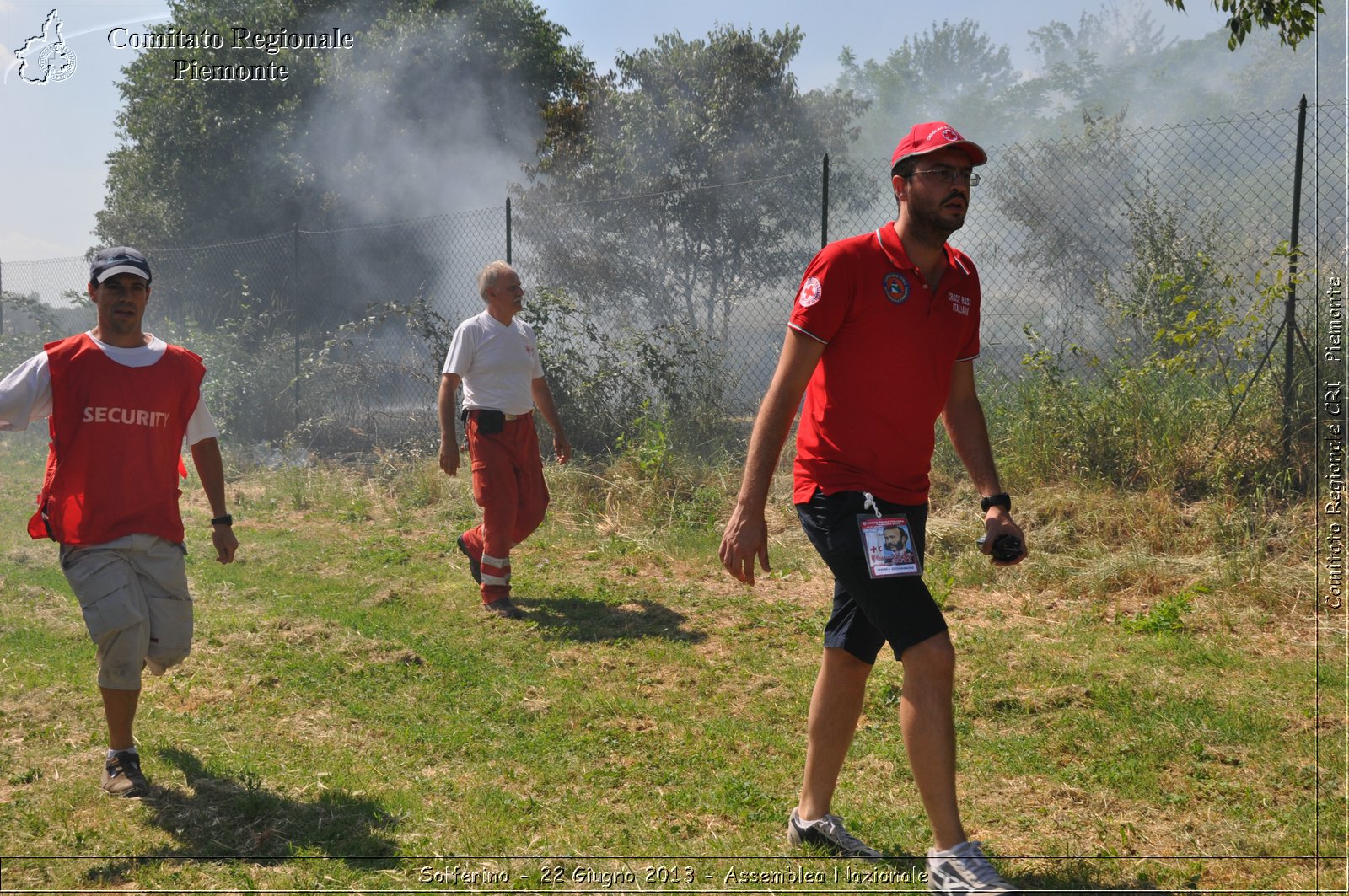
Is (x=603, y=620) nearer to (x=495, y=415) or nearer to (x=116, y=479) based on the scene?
(x=495, y=415)

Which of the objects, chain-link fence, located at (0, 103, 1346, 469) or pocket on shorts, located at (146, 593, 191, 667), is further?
chain-link fence, located at (0, 103, 1346, 469)

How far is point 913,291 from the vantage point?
2.99 m

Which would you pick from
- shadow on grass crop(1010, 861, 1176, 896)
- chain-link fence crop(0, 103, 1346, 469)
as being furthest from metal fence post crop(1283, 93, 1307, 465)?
shadow on grass crop(1010, 861, 1176, 896)

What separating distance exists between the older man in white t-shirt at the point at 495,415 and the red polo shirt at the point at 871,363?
3419 millimetres

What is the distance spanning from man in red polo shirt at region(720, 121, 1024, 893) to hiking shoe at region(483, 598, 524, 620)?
3.20m

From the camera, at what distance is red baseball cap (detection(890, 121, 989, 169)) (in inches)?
114

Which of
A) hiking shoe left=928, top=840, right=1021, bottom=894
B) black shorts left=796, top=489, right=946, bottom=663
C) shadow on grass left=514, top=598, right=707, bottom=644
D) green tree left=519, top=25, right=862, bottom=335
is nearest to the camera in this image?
hiking shoe left=928, top=840, right=1021, bottom=894

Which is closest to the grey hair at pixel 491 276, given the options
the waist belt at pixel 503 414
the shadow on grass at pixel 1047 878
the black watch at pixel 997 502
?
the waist belt at pixel 503 414

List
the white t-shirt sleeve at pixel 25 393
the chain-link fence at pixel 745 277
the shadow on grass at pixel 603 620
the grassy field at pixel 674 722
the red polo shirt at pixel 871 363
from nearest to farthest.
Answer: the red polo shirt at pixel 871 363, the grassy field at pixel 674 722, the white t-shirt sleeve at pixel 25 393, the shadow on grass at pixel 603 620, the chain-link fence at pixel 745 277

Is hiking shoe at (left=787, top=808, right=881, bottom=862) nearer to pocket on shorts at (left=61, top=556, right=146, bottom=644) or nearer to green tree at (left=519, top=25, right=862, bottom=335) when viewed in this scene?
pocket on shorts at (left=61, top=556, right=146, bottom=644)

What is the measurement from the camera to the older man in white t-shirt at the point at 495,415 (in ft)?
20.2

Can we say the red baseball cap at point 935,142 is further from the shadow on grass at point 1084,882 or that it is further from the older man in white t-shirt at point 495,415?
the older man in white t-shirt at point 495,415

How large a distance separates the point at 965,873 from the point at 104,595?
2949 mm

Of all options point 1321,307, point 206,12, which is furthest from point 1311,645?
point 206,12
